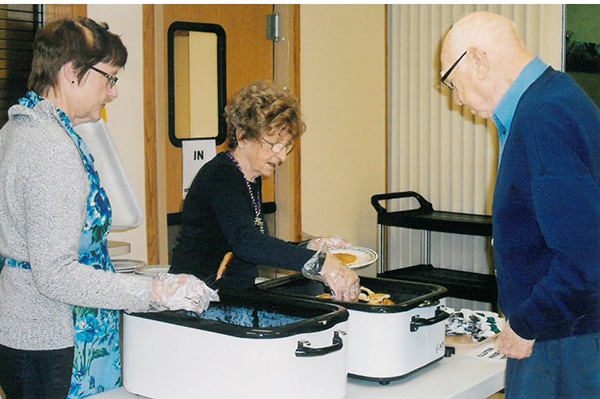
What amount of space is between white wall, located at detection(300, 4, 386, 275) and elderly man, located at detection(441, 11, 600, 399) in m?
2.01

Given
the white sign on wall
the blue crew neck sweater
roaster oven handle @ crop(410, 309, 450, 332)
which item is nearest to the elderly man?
the blue crew neck sweater

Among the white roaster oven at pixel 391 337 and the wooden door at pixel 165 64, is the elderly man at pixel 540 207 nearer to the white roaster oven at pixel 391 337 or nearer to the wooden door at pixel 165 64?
the white roaster oven at pixel 391 337

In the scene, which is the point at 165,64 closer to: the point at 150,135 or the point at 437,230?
the point at 150,135

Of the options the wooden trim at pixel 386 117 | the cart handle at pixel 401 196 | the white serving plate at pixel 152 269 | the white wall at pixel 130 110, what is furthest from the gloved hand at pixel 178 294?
the wooden trim at pixel 386 117

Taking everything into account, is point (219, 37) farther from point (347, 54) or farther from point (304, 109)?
point (347, 54)

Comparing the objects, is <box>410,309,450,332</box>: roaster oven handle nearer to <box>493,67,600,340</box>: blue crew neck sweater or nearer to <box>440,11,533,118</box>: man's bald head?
<box>493,67,600,340</box>: blue crew neck sweater

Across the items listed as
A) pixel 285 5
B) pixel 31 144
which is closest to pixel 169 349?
pixel 31 144

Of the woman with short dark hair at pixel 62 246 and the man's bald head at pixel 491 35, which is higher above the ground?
the man's bald head at pixel 491 35

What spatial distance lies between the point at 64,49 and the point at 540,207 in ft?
3.24

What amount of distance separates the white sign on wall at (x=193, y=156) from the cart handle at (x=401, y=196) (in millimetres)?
959

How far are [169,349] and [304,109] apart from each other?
2205 mm

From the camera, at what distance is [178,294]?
137 centimetres

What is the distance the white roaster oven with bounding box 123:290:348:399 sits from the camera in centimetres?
126

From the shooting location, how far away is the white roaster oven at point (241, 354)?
1.26 meters
